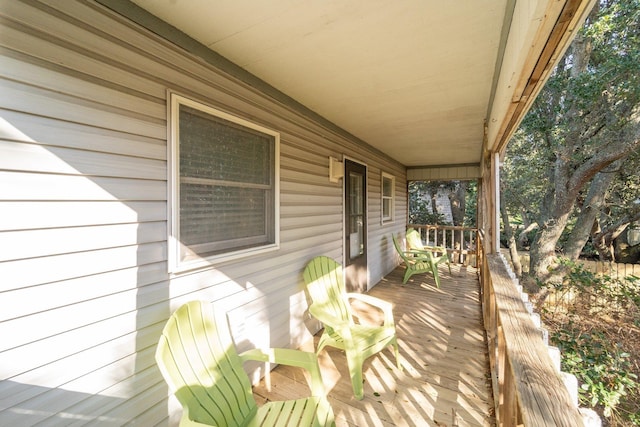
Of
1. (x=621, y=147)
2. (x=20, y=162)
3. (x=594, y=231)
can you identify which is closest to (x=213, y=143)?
(x=20, y=162)

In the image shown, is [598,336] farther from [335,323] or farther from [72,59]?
[72,59]

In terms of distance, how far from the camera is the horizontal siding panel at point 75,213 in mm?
1048

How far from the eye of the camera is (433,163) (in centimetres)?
658

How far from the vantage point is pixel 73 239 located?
47.3 inches

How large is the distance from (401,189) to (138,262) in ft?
20.2

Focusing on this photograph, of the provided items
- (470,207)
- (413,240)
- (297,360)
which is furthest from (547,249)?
(297,360)

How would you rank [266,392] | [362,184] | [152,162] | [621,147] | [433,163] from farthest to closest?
[433,163], [621,147], [362,184], [266,392], [152,162]

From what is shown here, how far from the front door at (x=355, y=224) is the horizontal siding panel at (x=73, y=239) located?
108 inches

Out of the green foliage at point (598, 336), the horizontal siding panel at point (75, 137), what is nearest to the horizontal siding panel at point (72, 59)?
the horizontal siding panel at point (75, 137)

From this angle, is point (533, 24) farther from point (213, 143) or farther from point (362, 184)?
point (362, 184)

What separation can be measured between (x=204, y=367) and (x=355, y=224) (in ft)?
10.3

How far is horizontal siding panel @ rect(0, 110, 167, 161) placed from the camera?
3.42ft

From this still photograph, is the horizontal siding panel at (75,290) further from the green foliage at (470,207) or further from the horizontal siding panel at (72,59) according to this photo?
the green foliage at (470,207)

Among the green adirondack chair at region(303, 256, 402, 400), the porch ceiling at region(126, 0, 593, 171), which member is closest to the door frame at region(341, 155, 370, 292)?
the green adirondack chair at region(303, 256, 402, 400)
